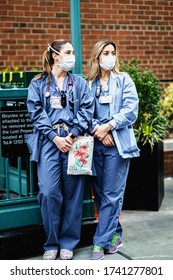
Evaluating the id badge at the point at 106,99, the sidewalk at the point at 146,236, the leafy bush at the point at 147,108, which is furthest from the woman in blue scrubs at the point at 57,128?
the leafy bush at the point at 147,108

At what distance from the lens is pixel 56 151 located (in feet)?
14.5

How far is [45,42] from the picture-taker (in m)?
7.39

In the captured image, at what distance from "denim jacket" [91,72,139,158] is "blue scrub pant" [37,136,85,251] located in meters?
0.46

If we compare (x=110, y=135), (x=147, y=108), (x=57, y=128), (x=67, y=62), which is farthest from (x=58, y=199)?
(x=147, y=108)

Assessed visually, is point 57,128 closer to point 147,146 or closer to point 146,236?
point 146,236

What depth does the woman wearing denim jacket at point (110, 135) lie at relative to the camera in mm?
4539

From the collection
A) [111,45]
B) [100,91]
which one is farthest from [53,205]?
[111,45]

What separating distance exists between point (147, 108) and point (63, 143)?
2102 millimetres

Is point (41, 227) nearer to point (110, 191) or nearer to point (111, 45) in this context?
point (110, 191)

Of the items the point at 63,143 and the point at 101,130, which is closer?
the point at 63,143

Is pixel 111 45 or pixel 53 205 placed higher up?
pixel 111 45

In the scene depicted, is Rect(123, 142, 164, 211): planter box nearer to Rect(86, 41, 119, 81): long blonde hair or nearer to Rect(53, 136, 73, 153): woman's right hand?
Rect(86, 41, 119, 81): long blonde hair

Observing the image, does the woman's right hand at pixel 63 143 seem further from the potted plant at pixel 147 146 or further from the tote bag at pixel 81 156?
the potted plant at pixel 147 146

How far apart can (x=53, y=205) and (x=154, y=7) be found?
15.3 feet
